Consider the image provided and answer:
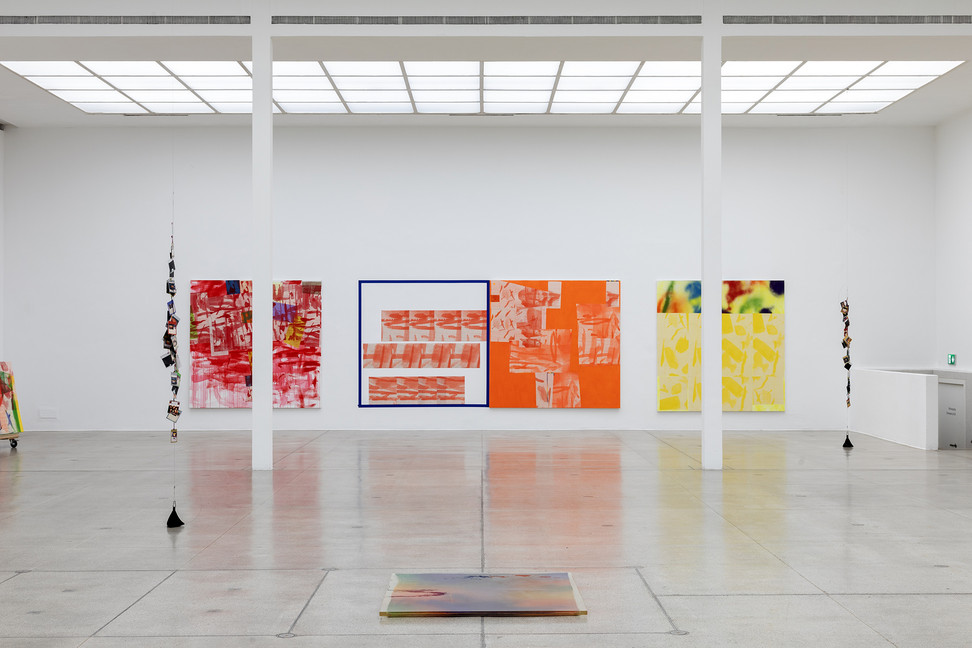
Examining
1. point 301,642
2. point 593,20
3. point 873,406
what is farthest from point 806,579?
point 873,406

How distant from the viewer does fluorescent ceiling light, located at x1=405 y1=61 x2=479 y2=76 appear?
14672 millimetres

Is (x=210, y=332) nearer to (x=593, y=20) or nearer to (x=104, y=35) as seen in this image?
(x=104, y=35)

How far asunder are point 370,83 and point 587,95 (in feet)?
13.4

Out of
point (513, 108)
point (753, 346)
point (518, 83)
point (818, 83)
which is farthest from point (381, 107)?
point (753, 346)

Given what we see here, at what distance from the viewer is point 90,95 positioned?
16.4 m

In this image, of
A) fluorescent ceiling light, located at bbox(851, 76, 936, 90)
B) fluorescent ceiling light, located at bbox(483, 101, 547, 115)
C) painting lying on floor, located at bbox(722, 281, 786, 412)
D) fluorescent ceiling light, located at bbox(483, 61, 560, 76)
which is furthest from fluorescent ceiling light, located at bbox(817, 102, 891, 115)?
fluorescent ceiling light, located at bbox(483, 61, 560, 76)

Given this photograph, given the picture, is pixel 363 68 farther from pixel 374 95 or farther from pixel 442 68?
pixel 374 95

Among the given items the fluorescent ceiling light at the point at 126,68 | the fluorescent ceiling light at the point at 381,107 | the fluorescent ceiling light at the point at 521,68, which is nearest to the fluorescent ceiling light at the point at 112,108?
the fluorescent ceiling light at the point at 126,68

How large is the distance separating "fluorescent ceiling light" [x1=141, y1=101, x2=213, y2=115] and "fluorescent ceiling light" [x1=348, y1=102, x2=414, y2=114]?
2.95 metres

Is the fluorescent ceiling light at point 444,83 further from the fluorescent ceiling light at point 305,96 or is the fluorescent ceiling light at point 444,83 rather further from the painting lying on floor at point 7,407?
the painting lying on floor at point 7,407

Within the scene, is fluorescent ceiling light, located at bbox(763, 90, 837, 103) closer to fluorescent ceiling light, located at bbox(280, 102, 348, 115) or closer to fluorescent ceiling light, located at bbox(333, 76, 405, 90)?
fluorescent ceiling light, located at bbox(333, 76, 405, 90)

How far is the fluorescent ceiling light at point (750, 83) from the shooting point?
50.9 ft

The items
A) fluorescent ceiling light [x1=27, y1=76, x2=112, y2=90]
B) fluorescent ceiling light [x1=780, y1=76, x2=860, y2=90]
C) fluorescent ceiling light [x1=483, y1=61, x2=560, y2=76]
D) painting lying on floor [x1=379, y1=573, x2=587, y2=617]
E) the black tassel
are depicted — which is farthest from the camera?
fluorescent ceiling light [x1=780, y1=76, x2=860, y2=90]

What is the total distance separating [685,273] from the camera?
18.8m
